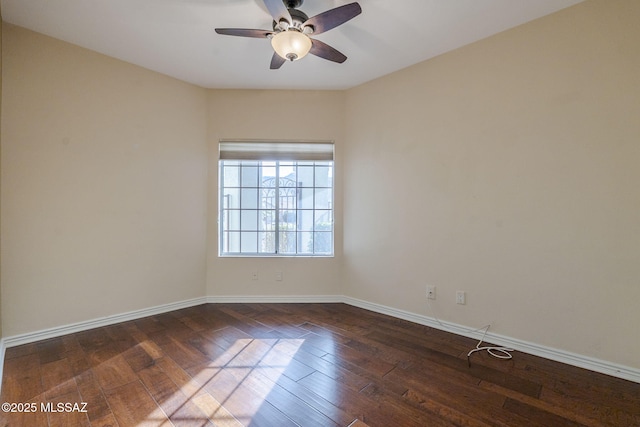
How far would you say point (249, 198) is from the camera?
3.63 meters

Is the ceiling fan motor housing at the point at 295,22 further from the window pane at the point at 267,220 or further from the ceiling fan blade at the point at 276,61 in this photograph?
the window pane at the point at 267,220

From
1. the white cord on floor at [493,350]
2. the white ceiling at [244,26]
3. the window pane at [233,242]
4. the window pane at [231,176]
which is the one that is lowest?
the white cord on floor at [493,350]

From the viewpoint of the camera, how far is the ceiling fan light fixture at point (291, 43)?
1876 millimetres

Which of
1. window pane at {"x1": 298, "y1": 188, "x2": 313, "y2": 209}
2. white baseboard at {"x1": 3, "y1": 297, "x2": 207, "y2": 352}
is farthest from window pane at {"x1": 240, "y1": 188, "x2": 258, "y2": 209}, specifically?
white baseboard at {"x1": 3, "y1": 297, "x2": 207, "y2": 352}

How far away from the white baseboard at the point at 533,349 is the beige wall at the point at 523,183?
52mm

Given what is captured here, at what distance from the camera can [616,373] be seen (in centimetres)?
195

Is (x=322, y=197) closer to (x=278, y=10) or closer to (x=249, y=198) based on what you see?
(x=249, y=198)

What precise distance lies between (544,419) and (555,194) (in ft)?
5.01

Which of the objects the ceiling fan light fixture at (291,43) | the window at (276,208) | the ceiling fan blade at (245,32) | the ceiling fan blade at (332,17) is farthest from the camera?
the window at (276,208)

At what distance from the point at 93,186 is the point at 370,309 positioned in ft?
10.1

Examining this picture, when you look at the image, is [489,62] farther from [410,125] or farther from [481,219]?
[481,219]

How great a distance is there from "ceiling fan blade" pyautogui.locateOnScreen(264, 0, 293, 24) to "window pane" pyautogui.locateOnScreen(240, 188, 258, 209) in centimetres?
206

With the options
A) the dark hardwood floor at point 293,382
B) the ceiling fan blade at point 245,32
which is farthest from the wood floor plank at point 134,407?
the ceiling fan blade at point 245,32

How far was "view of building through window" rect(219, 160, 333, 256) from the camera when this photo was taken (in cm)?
362
